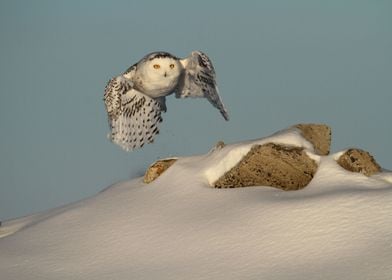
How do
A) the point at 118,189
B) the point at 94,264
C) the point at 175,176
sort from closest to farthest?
the point at 94,264
the point at 175,176
the point at 118,189

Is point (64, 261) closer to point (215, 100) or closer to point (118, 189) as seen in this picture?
point (118, 189)

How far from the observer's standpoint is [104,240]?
16.5 ft

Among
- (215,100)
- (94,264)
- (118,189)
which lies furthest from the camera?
(215,100)

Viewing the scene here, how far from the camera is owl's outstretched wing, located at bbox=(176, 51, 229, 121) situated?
29.3ft

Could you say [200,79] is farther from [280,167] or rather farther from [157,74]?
[280,167]

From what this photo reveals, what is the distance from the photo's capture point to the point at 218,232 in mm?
4617

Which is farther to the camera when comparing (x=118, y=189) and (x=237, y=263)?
(x=118, y=189)

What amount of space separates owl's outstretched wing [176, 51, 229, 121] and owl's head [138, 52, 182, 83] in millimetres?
416

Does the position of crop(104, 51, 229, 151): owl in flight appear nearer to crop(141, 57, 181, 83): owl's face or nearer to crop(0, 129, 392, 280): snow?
crop(141, 57, 181, 83): owl's face

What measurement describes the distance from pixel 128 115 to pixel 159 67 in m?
0.88

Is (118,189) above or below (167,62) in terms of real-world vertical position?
below

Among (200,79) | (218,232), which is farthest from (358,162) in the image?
(200,79)

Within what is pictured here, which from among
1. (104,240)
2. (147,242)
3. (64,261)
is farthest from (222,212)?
(64,261)

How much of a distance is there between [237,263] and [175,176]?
2.02 meters
